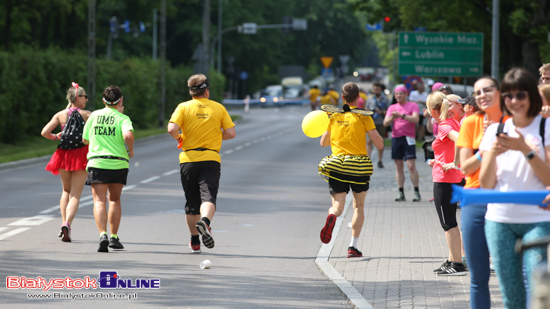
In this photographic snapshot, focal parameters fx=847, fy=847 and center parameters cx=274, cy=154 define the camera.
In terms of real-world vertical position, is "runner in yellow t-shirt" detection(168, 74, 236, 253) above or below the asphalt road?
above

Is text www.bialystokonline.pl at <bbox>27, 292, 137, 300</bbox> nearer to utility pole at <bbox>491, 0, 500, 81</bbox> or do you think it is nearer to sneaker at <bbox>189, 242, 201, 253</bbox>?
sneaker at <bbox>189, 242, 201, 253</bbox>

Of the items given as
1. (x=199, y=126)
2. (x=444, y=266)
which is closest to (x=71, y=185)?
(x=199, y=126)

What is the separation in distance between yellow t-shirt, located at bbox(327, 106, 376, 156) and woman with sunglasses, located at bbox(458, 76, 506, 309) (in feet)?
10.7

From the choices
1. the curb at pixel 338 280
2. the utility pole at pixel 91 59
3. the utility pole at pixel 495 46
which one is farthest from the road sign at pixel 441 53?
the curb at pixel 338 280

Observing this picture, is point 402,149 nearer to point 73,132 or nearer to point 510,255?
point 73,132

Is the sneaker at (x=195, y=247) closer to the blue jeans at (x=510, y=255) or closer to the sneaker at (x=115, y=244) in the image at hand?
the sneaker at (x=115, y=244)

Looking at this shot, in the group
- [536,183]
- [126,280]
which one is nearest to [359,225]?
[126,280]

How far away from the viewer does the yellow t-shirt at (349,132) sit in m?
8.38

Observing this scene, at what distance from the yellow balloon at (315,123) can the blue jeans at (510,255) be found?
152 inches

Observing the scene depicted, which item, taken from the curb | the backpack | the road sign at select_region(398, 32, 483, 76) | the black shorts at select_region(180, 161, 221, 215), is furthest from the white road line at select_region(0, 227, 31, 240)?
the road sign at select_region(398, 32, 483, 76)

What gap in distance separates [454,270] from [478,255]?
2586 mm

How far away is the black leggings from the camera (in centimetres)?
744

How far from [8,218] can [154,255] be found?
3.42 meters

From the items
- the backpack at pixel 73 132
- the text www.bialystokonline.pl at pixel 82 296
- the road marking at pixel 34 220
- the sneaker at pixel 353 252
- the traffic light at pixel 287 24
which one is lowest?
the text www.bialystokonline.pl at pixel 82 296
